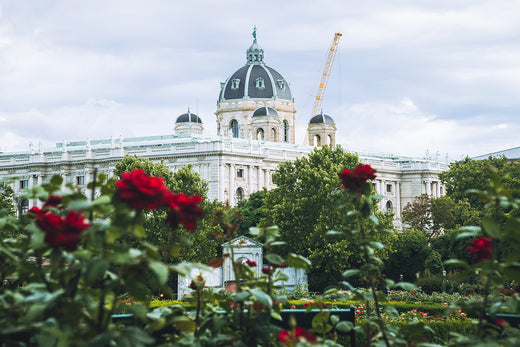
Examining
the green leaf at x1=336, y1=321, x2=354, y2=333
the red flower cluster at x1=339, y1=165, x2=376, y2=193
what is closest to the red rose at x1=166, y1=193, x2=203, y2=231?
the red flower cluster at x1=339, y1=165, x2=376, y2=193

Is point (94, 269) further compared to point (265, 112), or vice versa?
point (265, 112)

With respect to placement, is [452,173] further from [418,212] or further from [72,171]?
[72,171]

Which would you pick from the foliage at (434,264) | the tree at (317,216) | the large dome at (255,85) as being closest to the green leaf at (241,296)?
the tree at (317,216)

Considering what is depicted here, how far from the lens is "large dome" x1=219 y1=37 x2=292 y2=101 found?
143 metres

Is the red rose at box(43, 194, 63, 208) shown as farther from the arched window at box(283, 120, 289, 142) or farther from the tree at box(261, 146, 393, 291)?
the arched window at box(283, 120, 289, 142)

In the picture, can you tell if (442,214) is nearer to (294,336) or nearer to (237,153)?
(237,153)

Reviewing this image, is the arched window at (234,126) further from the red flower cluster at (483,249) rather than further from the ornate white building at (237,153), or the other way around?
the red flower cluster at (483,249)

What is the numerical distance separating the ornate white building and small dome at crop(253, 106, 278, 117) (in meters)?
0.21

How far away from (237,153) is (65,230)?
10170 centimetres

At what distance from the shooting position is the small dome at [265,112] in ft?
427

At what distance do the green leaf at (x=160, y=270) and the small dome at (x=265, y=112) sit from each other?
404 ft

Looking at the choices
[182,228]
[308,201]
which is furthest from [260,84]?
[182,228]

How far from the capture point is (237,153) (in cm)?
10856

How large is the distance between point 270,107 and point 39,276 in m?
126
